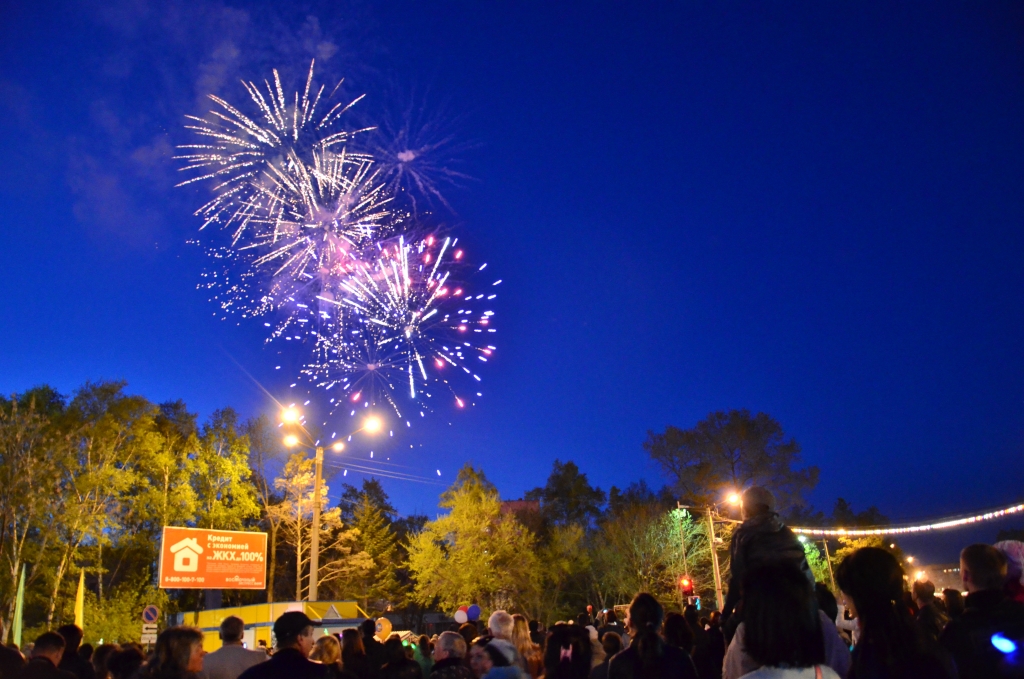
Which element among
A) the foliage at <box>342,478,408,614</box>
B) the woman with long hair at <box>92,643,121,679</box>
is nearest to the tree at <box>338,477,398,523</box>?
the foliage at <box>342,478,408,614</box>

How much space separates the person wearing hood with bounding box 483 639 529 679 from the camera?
5.42m

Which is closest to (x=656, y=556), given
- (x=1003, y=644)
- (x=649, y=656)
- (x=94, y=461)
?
(x=94, y=461)

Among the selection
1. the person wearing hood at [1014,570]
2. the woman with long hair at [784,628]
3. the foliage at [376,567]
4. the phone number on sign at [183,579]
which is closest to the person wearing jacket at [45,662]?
the woman with long hair at [784,628]

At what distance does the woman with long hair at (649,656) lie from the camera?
189 inches

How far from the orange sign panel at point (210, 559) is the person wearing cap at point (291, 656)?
61.8 feet

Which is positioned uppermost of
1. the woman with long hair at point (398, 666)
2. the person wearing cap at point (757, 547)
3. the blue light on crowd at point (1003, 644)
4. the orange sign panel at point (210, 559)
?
the orange sign panel at point (210, 559)

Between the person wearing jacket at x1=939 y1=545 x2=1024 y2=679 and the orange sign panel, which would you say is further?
the orange sign panel

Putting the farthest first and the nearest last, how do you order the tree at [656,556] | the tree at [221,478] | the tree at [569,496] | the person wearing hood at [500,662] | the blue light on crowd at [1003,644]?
the tree at [569,496], the tree at [656,556], the tree at [221,478], the person wearing hood at [500,662], the blue light on crowd at [1003,644]

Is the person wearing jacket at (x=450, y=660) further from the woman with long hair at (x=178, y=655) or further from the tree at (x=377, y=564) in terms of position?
the tree at (x=377, y=564)

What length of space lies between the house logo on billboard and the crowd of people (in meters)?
15.4

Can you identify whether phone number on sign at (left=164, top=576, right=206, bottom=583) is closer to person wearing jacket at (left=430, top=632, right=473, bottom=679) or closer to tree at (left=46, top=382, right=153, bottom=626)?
tree at (left=46, top=382, right=153, bottom=626)

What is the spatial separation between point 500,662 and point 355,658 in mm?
2624

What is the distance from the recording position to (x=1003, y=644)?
3.69 meters

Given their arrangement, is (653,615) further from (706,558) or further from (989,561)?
(706,558)
